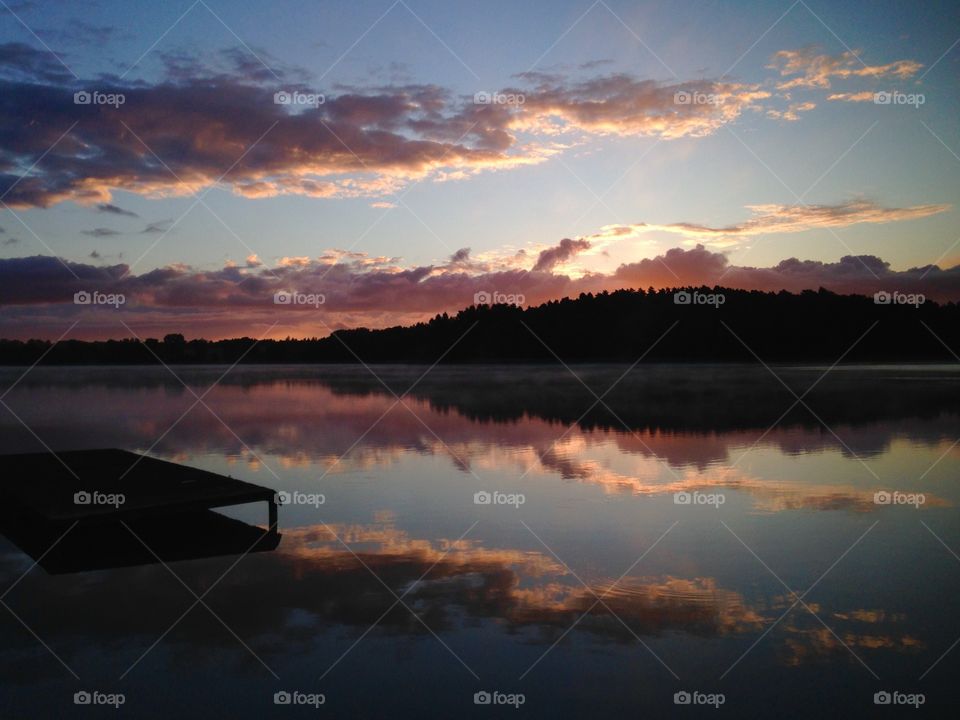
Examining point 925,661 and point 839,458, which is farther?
point 839,458

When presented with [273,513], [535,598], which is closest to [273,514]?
[273,513]

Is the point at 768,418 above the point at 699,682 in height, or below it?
above

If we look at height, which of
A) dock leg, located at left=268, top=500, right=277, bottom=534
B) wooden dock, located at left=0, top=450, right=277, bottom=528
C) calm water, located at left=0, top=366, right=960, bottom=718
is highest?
wooden dock, located at left=0, top=450, right=277, bottom=528

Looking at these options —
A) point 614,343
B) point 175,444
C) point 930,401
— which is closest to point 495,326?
point 614,343

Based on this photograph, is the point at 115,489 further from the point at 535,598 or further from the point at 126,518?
the point at 535,598

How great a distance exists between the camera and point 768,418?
28688mm

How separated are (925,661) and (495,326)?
408ft

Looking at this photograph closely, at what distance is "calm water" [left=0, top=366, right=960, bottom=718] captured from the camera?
671 centimetres

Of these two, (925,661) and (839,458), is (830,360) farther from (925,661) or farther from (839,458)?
(925,661)

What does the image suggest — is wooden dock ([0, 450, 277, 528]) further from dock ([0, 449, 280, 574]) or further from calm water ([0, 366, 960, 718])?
calm water ([0, 366, 960, 718])

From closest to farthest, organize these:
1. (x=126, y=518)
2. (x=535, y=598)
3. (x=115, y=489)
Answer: (x=535, y=598)
(x=126, y=518)
(x=115, y=489)

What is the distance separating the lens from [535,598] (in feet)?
28.6

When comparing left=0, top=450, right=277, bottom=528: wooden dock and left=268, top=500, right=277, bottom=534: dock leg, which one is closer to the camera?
left=0, top=450, right=277, bottom=528: wooden dock

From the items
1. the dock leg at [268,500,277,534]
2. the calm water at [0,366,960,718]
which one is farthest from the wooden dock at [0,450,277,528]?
the calm water at [0,366,960,718]
